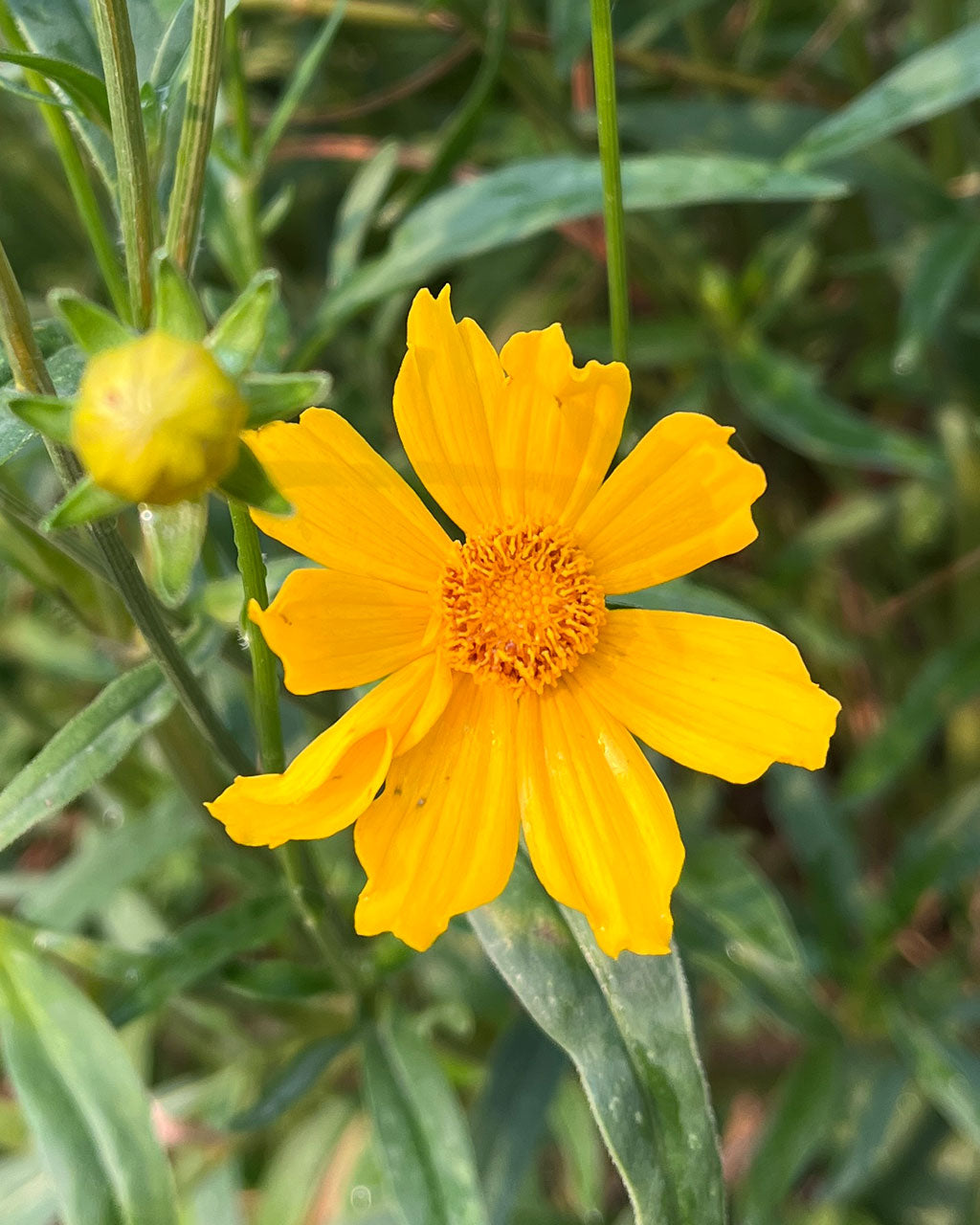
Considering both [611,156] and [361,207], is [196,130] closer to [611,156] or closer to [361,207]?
[611,156]

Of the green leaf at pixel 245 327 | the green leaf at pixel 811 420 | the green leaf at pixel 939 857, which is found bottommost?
the green leaf at pixel 939 857

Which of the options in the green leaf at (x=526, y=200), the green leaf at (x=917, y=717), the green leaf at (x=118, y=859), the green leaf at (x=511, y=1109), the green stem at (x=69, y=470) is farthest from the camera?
the green leaf at (x=917, y=717)

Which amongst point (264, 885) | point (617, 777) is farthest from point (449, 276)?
point (617, 777)

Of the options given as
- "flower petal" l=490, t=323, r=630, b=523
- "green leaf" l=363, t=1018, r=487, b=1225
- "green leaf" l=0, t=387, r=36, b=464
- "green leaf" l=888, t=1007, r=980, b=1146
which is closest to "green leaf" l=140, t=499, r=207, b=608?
"green leaf" l=0, t=387, r=36, b=464

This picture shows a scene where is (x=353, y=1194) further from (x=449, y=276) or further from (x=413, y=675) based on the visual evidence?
(x=449, y=276)

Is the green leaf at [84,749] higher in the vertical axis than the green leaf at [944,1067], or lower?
higher

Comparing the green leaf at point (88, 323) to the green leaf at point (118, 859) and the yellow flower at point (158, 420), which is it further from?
the green leaf at point (118, 859)

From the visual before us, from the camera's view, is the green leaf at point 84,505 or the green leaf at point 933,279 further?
the green leaf at point 933,279

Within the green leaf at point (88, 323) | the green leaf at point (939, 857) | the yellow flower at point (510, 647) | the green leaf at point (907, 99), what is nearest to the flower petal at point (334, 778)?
the yellow flower at point (510, 647)
